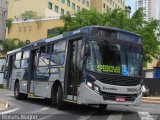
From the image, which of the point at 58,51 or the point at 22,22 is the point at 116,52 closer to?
the point at 58,51

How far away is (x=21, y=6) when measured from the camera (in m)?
95.1

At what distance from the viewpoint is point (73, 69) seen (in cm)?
Answer: 1692

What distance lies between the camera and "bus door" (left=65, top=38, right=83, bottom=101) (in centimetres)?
1630

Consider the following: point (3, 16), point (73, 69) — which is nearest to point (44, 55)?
point (73, 69)

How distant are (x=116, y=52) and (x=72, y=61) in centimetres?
198

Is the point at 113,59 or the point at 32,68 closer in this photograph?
the point at 113,59

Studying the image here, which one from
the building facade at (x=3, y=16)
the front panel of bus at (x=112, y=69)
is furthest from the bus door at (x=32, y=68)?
the building facade at (x=3, y=16)

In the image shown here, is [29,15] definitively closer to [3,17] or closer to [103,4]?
[103,4]

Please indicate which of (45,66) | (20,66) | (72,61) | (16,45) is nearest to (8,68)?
(20,66)

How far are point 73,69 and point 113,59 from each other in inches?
70.5

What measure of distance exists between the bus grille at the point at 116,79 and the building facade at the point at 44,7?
2912 inches

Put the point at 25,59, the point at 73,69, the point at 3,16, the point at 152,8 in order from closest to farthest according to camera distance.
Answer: the point at 73,69
the point at 25,59
the point at 152,8
the point at 3,16

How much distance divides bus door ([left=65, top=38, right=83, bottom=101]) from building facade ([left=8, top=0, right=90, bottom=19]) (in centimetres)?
7251

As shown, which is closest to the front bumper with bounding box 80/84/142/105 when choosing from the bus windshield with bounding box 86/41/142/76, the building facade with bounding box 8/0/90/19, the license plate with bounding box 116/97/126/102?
the license plate with bounding box 116/97/126/102
